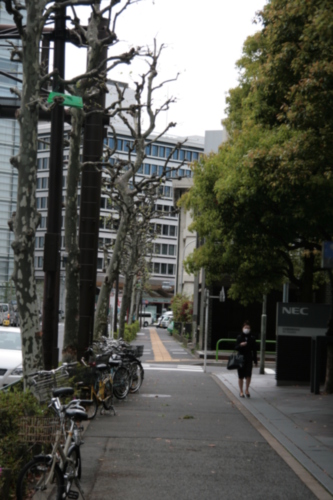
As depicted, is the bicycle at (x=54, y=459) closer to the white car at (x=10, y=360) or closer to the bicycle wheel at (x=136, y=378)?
the white car at (x=10, y=360)

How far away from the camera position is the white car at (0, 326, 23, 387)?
16.5 meters

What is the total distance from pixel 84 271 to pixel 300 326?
672 centimetres

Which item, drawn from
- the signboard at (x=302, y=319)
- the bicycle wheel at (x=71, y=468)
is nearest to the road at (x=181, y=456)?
the bicycle wheel at (x=71, y=468)

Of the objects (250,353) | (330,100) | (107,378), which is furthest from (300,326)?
(330,100)

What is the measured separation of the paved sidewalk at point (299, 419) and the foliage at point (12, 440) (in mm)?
3244

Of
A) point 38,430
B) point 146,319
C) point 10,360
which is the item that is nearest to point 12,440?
point 38,430

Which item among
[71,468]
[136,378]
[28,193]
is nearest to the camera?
[71,468]

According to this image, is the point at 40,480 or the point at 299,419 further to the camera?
the point at 299,419

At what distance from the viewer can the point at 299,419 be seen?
53.5ft

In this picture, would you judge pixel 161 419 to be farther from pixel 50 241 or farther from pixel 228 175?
pixel 228 175

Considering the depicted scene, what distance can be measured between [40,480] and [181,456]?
4.09 metres

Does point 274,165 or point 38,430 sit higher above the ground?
point 274,165

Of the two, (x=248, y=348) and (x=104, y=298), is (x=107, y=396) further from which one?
(x=104, y=298)

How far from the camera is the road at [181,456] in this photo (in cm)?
907
